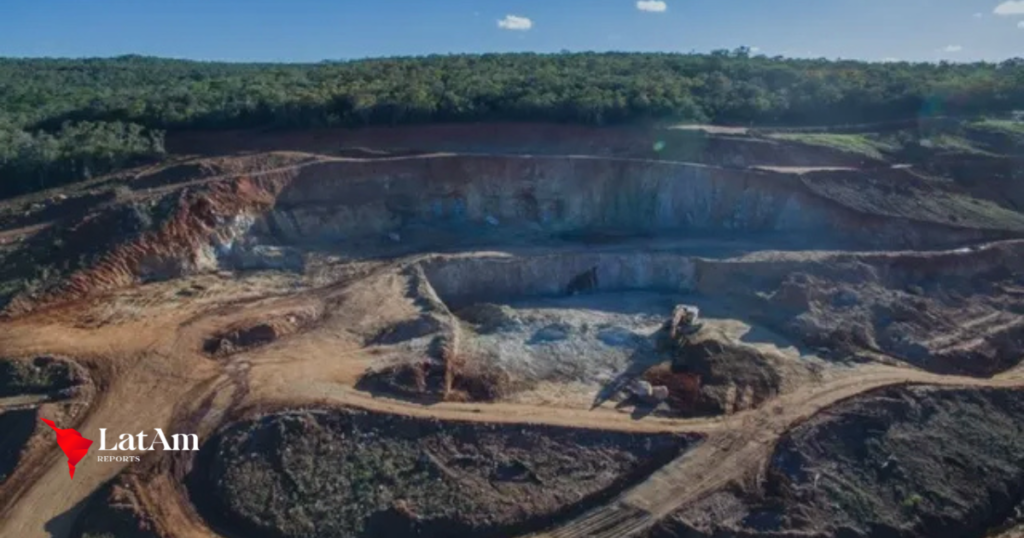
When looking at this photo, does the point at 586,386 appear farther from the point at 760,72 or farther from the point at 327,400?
the point at 760,72

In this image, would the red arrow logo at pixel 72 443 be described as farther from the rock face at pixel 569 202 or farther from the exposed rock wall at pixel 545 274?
the exposed rock wall at pixel 545 274

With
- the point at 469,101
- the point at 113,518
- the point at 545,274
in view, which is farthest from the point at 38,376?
the point at 469,101

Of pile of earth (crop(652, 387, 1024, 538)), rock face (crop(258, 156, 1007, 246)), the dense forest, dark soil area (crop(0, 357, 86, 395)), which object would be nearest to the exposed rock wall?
rock face (crop(258, 156, 1007, 246))

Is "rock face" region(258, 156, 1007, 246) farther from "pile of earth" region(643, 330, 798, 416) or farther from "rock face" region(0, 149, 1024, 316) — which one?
"pile of earth" region(643, 330, 798, 416)

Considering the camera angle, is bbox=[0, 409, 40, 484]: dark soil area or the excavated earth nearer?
the excavated earth

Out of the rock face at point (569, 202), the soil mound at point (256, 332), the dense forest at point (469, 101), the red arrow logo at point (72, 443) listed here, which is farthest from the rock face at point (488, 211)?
the red arrow logo at point (72, 443)

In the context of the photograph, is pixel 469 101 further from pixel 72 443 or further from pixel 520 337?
pixel 72 443

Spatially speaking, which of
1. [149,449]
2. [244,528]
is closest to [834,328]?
[244,528]
